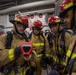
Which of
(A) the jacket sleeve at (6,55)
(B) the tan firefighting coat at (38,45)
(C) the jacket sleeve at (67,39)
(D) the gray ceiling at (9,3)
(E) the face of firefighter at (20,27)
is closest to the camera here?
(A) the jacket sleeve at (6,55)

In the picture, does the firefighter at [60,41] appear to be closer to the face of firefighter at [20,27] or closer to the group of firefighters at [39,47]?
the group of firefighters at [39,47]

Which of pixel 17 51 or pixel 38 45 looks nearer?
pixel 17 51

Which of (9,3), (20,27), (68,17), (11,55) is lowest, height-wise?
(11,55)

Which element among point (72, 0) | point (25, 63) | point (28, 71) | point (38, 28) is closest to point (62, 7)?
point (72, 0)

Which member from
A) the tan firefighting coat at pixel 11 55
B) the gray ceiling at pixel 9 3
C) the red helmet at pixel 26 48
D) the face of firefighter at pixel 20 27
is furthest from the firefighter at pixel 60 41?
the gray ceiling at pixel 9 3

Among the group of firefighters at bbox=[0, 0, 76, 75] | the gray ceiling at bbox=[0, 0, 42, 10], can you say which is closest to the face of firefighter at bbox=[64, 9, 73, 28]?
the group of firefighters at bbox=[0, 0, 76, 75]

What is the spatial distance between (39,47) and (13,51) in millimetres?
2505

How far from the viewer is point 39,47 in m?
5.41

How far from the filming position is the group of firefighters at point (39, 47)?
6.77 feet

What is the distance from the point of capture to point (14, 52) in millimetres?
2932

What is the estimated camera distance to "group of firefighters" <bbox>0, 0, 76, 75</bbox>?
2064 mm

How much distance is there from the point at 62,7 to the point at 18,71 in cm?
149

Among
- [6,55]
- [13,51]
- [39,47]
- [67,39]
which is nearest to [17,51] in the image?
[13,51]

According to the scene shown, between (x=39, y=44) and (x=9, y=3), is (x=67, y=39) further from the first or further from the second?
(x=9, y=3)
